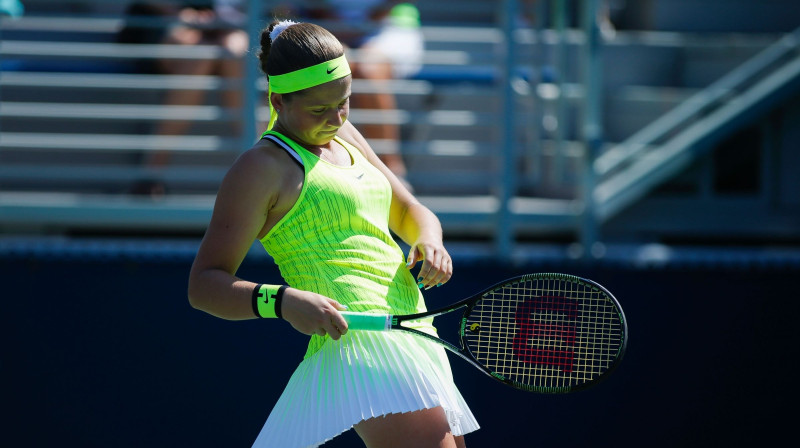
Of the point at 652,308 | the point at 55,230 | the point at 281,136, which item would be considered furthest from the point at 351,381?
the point at 55,230

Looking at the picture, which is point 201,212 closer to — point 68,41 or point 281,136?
point 68,41

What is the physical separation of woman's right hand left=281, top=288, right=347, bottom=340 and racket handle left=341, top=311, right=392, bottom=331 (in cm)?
9

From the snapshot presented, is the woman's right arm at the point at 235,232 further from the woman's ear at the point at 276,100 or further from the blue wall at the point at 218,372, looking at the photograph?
the blue wall at the point at 218,372

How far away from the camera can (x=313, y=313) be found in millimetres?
2152

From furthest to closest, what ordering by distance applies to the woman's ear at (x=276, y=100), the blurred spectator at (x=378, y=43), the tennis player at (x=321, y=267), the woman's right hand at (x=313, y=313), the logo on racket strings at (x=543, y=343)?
the blurred spectator at (x=378, y=43) < the logo on racket strings at (x=543, y=343) < the woman's ear at (x=276, y=100) < the tennis player at (x=321, y=267) < the woman's right hand at (x=313, y=313)

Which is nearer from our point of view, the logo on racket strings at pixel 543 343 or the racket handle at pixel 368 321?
the racket handle at pixel 368 321

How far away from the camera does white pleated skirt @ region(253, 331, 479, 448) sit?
226cm

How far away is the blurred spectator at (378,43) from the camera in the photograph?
16.6ft

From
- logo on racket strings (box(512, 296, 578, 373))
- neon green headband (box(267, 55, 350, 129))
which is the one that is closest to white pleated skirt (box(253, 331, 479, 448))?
logo on racket strings (box(512, 296, 578, 373))

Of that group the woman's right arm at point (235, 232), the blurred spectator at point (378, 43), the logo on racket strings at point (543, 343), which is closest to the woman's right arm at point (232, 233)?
the woman's right arm at point (235, 232)

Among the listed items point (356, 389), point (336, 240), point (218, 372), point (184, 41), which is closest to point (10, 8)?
point (184, 41)

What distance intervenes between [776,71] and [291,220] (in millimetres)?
4264

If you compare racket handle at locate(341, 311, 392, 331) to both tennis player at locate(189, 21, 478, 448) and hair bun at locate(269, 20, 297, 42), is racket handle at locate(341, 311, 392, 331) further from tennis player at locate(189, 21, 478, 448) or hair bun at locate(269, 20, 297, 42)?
hair bun at locate(269, 20, 297, 42)

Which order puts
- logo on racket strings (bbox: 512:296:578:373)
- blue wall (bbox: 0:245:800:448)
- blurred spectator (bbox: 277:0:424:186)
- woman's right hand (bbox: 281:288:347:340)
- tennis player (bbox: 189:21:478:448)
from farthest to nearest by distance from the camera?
blurred spectator (bbox: 277:0:424:186) → blue wall (bbox: 0:245:800:448) → logo on racket strings (bbox: 512:296:578:373) → tennis player (bbox: 189:21:478:448) → woman's right hand (bbox: 281:288:347:340)
